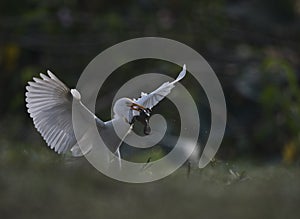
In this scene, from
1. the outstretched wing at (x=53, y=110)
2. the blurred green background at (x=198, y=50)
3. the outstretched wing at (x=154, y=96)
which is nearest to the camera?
the outstretched wing at (x=53, y=110)

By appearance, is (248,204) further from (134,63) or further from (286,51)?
(286,51)

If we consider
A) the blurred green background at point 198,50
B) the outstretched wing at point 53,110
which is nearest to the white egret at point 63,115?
the outstretched wing at point 53,110

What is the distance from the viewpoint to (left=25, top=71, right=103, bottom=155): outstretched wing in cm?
328

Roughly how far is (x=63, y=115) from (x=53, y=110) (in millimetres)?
44

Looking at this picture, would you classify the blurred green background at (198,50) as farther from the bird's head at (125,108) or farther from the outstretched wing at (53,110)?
the bird's head at (125,108)

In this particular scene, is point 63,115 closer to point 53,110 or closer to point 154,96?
point 53,110

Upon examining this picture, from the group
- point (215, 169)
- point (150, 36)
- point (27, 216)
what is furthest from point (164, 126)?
point (150, 36)

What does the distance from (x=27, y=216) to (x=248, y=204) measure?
2.10 feet

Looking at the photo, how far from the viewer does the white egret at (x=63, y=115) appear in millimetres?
3285

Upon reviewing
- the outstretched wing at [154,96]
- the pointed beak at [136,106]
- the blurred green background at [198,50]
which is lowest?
the blurred green background at [198,50]

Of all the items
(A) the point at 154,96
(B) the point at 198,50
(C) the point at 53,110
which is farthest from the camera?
(B) the point at 198,50

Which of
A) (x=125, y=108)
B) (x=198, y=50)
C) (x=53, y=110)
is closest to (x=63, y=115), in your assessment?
(x=53, y=110)

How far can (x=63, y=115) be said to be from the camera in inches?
132

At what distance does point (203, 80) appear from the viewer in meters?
7.27
